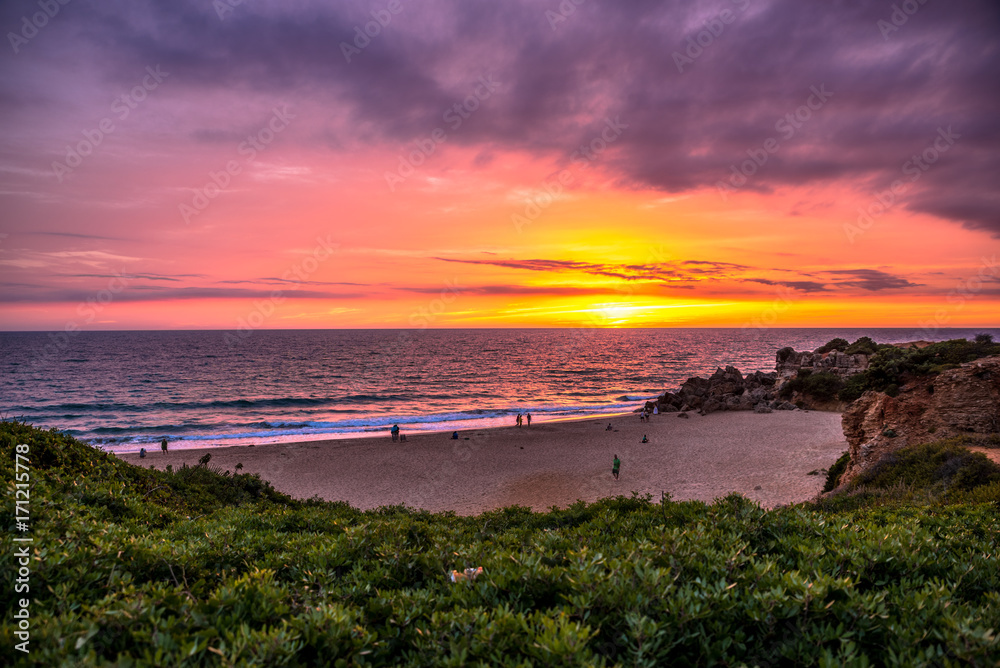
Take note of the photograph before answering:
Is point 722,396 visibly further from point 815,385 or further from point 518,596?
point 518,596

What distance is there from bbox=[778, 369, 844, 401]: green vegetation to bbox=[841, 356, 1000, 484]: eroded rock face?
32.4m

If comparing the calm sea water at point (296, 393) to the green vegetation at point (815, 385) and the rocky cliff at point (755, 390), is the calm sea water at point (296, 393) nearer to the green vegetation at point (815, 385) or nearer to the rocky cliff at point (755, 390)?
the rocky cliff at point (755, 390)

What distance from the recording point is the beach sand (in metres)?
22.0

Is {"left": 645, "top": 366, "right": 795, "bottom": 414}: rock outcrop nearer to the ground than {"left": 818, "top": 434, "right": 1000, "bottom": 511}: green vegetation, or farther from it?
nearer to the ground

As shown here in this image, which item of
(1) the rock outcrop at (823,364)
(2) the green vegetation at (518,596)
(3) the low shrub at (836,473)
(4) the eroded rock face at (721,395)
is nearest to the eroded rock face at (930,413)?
(3) the low shrub at (836,473)

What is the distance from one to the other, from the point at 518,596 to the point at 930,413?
695 inches

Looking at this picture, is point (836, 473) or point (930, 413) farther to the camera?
point (836, 473)

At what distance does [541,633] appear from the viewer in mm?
2641

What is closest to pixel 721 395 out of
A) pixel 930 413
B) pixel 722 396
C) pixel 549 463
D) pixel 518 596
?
pixel 722 396

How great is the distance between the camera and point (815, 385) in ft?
146

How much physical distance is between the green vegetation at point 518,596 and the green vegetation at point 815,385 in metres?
46.4

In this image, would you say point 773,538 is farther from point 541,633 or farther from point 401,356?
point 401,356

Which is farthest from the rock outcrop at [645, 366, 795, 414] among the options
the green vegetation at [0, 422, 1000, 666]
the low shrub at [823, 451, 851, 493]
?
the green vegetation at [0, 422, 1000, 666]
